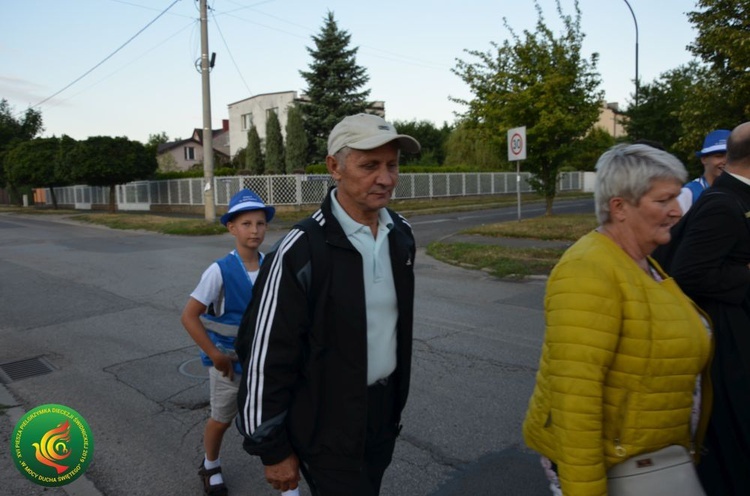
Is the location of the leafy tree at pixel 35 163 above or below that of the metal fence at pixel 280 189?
above

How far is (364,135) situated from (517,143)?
617 inches

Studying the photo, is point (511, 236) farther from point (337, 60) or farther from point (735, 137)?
point (337, 60)

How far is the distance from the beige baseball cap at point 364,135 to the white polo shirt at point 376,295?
230 millimetres

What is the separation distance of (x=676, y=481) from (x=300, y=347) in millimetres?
1291

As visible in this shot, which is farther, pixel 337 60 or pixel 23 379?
pixel 337 60

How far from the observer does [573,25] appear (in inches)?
752

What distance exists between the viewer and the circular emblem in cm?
271

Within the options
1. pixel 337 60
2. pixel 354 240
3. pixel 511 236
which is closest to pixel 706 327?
pixel 354 240

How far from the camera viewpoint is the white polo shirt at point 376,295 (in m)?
2.17

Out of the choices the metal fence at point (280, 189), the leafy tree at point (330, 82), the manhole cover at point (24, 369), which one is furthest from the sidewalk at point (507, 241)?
the leafy tree at point (330, 82)

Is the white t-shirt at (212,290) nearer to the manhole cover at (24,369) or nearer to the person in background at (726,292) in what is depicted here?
the person in background at (726,292)

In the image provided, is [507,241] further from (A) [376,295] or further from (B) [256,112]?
(B) [256,112]

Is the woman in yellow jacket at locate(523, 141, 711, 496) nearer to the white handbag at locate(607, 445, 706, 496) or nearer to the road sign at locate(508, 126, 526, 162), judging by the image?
the white handbag at locate(607, 445, 706, 496)

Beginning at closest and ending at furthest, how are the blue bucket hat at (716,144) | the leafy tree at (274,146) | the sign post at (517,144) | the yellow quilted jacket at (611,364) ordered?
the yellow quilted jacket at (611,364), the blue bucket hat at (716,144), the sign post at (517,144), the leafy tree at (274,146)
